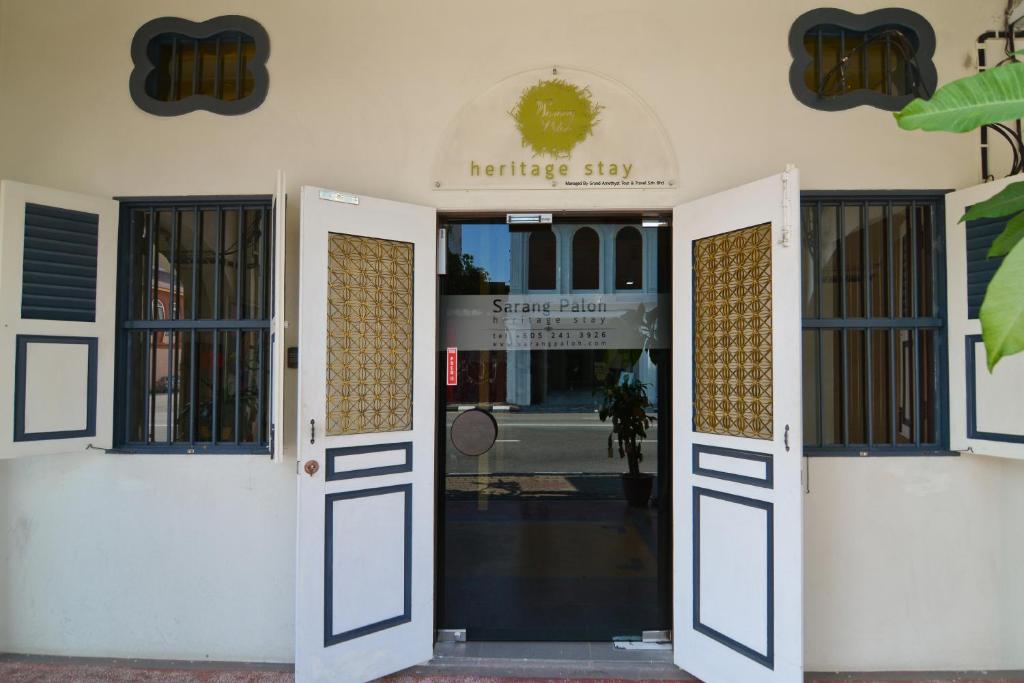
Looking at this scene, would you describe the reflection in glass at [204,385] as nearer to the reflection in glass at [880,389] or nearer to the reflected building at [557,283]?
the reflected building at [557,283]

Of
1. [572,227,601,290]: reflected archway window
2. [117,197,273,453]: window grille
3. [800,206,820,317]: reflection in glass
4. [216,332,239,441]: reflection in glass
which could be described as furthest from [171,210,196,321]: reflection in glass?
[800,206,820,317]: reflection in glass

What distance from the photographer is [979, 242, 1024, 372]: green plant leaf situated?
103cm

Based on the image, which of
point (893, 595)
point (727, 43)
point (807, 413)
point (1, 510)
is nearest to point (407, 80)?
point (727, 43)

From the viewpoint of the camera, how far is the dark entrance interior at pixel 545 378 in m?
3.42

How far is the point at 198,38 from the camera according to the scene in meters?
3.36

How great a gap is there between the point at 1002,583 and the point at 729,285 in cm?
207

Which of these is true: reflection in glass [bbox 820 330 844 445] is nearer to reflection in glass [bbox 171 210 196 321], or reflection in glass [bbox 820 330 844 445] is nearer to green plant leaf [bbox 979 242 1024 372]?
green plant leaf [bbox 979 242 1024 372]

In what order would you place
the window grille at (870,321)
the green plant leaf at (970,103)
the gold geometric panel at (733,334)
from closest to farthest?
the green plant leaf at (970,103) < the gold geometric panel at (733,334) < the window grille at (870,321)

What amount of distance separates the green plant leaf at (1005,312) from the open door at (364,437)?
2495mm

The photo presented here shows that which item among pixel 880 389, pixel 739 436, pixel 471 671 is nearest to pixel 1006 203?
pixel 739 436

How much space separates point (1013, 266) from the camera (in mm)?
1061

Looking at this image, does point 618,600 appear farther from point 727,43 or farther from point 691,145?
point 727,43

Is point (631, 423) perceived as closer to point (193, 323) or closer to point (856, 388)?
point (856, 388)

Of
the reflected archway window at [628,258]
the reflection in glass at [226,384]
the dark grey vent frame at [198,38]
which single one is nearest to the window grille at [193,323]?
the reflection in glass at [226,384]
